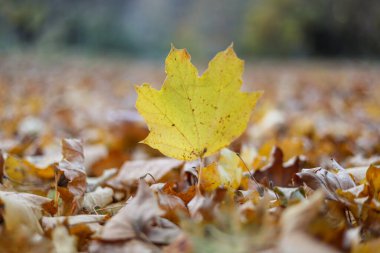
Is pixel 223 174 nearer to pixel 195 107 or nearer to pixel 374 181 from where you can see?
pixel 195 107

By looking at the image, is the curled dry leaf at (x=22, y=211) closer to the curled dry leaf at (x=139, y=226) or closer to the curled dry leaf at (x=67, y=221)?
the curled dry leaf at (x=67, y=221)

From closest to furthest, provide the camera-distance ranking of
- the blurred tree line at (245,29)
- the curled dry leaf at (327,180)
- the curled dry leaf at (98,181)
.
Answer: the curled dry leaf at (327,180)
the curled dry leaf at (98,181)
the blurred tree line at (245,29)

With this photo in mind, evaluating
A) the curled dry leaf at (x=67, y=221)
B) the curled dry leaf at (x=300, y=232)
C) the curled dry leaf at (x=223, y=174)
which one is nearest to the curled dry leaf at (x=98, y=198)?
the curled dry leaf at (x=67, y=221)

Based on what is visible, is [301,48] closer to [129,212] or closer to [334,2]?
[334,2]

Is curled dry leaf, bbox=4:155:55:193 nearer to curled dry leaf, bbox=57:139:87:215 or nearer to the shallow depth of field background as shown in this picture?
curled dry leaf, bbox=57:139:87:215

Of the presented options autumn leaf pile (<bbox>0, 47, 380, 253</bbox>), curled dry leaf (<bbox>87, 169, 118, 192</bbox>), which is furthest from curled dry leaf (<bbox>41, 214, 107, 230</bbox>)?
curled dry leaf (<bbox>87, 169, 118, 192</bbox>)

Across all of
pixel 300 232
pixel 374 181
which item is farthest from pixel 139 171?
pixel 300 232
